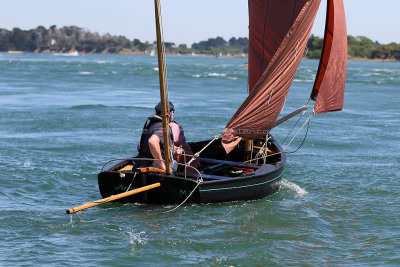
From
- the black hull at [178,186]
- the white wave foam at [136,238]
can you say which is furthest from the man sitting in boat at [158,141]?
the white wave foam at [136,238]

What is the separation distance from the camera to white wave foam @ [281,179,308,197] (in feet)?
50.0

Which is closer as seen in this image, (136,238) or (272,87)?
(136,238)

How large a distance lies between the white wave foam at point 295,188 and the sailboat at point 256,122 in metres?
0.83

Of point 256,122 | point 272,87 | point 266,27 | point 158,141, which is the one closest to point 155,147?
point 158,141

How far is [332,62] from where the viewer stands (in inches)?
604

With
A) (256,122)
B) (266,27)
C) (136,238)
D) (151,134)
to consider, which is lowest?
(136,238)

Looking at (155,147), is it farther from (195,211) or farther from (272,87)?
(272,87)

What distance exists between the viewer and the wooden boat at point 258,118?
12.1 m

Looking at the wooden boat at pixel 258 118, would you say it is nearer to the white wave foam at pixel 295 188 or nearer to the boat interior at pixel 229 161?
the boat interior at pixel 229 161

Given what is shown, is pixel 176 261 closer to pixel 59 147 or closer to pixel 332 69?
pixel 332 69

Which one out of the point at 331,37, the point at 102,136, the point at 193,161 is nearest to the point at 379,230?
the point at 193,161

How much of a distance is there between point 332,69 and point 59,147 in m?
9.87

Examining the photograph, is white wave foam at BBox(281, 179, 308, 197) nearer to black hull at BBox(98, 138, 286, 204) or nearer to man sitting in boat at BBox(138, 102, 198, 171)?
black hull at BBox(98, 138, 286, 204)

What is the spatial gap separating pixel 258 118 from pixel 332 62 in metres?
3.12
